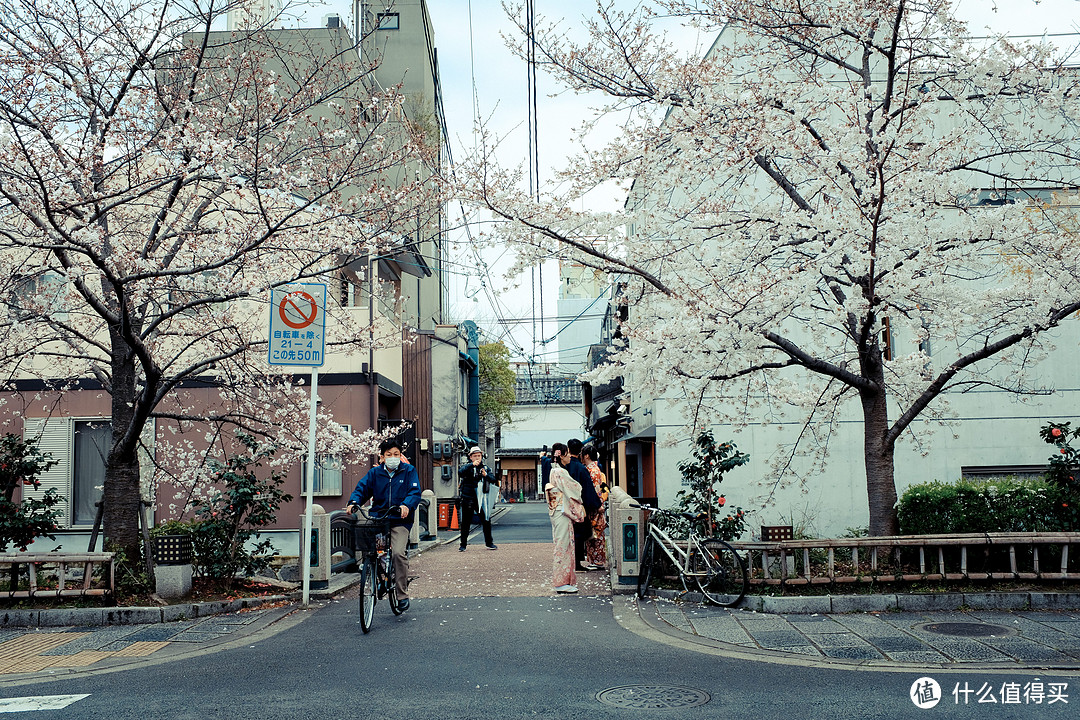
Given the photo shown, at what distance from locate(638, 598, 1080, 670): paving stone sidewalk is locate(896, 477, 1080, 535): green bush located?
132cm

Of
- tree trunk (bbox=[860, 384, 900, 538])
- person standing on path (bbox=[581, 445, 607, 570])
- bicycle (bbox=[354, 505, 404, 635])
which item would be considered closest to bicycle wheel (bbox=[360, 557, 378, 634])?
bicycle (bbox=[354, 505, 404, 635])

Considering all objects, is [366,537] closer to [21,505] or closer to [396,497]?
[396,497]

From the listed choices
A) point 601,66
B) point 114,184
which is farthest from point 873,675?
point 114,184

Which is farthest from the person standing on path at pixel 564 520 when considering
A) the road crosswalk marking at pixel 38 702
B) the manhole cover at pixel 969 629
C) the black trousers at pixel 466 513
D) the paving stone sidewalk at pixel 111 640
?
the black trousers at pixel 466 513

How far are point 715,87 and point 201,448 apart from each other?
501 inches

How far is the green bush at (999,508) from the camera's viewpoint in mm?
9680

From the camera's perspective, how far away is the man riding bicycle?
895 cm

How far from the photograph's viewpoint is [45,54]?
29.3 feet

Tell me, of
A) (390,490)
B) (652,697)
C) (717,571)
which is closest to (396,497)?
(390,490)

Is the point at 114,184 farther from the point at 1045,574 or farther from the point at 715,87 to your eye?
the point at 1045,574

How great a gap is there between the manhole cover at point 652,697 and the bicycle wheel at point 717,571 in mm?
3650

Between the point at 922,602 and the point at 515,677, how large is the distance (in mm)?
5006

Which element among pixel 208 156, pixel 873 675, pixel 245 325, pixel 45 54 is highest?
pixel 45 54

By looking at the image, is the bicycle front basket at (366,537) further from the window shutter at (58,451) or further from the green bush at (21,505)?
the window shutter at (58,451)
